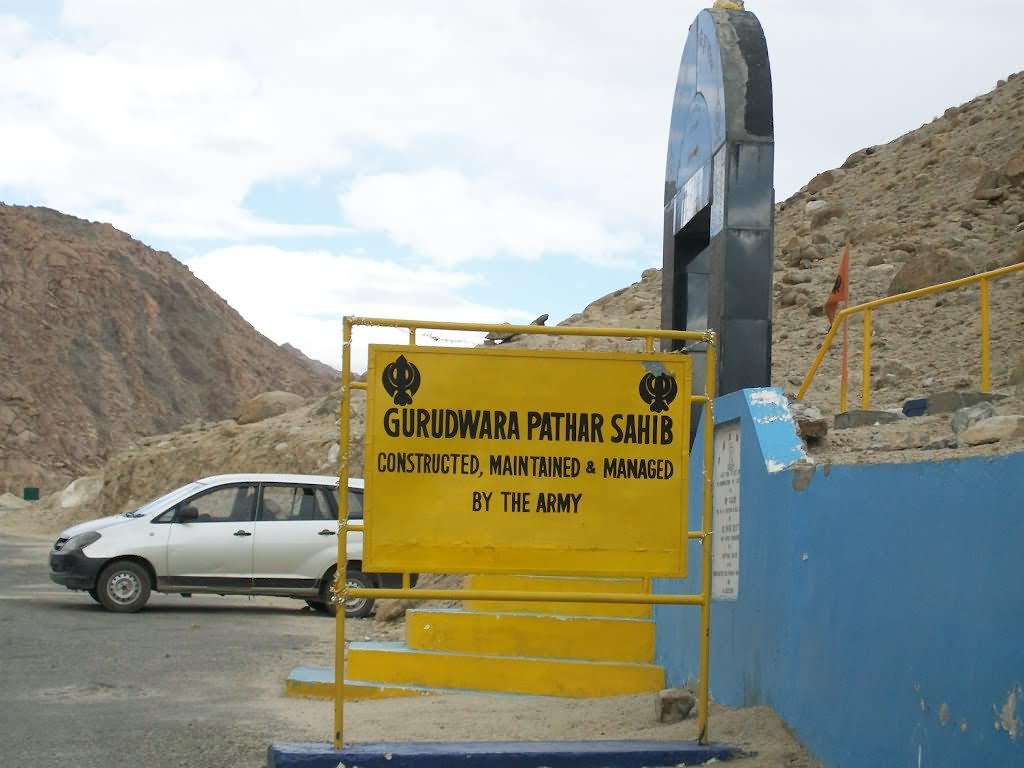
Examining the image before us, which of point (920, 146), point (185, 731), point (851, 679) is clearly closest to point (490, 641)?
point (185, 731)

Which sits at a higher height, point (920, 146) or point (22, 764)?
point (920, 146)

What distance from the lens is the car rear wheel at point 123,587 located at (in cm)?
1483

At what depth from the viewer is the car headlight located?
14.9 meters

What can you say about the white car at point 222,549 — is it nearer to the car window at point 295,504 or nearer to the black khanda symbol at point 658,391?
the car window at point 295,504

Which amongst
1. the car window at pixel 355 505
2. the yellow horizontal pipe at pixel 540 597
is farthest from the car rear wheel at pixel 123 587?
the yellow horizontal pipe at pixel 540 597

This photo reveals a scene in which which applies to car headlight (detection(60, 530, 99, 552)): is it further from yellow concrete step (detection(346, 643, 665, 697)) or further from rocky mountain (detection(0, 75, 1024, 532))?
rocky mountain (detection(0, 75, 1024, 532))

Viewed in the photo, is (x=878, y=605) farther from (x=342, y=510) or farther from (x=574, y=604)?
(x=574, y=604)

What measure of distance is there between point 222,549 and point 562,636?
7.44m

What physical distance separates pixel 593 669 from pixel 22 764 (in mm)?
3433

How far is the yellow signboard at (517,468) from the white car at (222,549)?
9.09m

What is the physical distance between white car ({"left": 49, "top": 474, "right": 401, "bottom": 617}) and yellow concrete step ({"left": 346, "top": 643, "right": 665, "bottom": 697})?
5786 millimetres

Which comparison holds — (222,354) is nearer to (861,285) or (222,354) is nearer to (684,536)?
(861,285)

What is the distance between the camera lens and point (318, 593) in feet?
50.9

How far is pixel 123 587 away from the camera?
1488 centimetres
